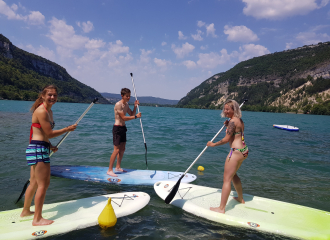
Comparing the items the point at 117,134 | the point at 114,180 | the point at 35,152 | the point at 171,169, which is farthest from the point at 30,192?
the point at 171,169

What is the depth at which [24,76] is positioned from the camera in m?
125

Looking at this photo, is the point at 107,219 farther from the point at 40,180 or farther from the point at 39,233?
the point at 40,180

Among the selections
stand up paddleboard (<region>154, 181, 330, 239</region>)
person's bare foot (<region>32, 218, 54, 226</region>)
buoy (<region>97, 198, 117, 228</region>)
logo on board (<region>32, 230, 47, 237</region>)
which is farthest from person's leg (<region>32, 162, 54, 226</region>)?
stand up paddleboard (<region>154, 181, 330, 239</region>)

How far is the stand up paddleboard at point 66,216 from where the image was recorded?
3.63 m

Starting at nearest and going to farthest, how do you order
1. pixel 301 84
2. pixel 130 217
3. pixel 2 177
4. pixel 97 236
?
pixel 97 236
pixel 130 217
pixel 2 177
pixel 301 84

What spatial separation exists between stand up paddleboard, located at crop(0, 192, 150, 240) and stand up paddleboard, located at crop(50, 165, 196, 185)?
1.35 m

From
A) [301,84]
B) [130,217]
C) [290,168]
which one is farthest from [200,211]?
[301,84]

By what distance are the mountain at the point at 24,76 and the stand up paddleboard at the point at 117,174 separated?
6280 centimetres

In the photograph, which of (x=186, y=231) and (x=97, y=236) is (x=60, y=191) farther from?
(x=186, y=231)

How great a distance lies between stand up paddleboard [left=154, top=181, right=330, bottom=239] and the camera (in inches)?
166

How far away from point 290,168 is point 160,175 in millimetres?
6623

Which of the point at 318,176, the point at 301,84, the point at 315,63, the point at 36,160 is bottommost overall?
the point at 318,176

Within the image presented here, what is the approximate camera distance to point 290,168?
996 cm

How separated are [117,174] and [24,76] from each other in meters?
146
